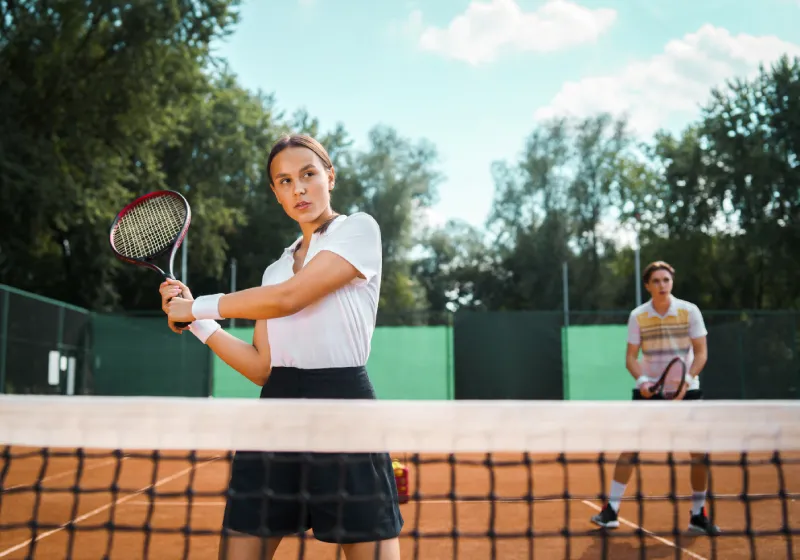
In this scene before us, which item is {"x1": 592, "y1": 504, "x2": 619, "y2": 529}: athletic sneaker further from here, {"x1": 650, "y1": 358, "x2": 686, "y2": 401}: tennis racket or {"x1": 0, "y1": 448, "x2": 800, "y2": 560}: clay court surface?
{"x1": 650, "y1": 358, "x2": 686, "y2": 401}: tennis racket

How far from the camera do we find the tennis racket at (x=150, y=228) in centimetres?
343

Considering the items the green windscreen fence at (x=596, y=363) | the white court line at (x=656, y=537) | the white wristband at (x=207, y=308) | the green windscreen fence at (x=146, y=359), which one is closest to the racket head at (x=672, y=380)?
the white court line at (x=656, y=537)

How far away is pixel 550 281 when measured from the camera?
44.6m

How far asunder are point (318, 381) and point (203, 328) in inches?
21.4

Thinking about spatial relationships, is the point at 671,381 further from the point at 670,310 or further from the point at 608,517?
the point at 608,517

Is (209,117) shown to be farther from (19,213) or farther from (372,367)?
(372,367)

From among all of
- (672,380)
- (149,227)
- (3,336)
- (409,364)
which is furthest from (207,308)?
(409,364)

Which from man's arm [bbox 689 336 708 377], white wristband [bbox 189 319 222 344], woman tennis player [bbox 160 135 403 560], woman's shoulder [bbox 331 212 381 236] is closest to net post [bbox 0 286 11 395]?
man's arm [bbox 689 336 708 377]

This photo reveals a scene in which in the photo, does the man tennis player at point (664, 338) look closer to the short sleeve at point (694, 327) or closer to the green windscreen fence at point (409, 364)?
the short sleeve at point (694, 327)

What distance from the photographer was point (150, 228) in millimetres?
3518

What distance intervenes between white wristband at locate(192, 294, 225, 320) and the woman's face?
12.1 inches

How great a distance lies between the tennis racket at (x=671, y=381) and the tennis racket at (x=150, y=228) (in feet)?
10.0

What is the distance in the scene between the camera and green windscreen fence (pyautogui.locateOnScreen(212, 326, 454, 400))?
1705 cm

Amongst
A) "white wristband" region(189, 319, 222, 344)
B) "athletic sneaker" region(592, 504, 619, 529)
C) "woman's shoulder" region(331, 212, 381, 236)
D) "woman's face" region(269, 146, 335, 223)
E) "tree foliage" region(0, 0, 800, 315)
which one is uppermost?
"tree foliage" region(0, 0, 800, 315)
